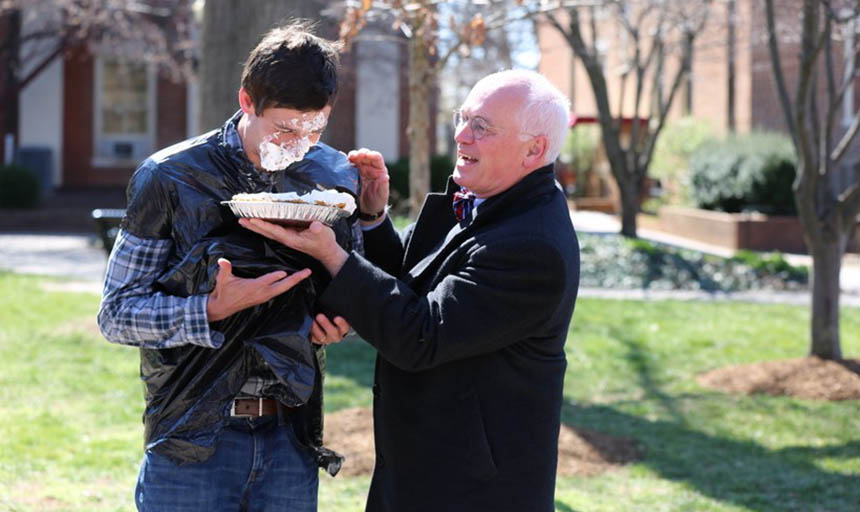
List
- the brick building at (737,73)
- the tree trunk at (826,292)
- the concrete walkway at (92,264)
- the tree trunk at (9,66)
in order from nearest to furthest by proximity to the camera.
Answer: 1. the tree trunk at (826,292)
2. the concrete walkway at (92,264)
3. the brick building at (737,73)
4. the tree trunk at (9,66)

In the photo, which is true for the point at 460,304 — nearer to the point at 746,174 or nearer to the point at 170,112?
the point at 746,174

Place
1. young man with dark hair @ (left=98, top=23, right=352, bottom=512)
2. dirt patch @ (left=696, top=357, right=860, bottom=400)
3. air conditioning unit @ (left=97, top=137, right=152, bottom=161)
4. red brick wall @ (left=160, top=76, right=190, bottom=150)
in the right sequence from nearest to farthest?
young man with dark hair @ (left=98, top=23, right=352, bottom=512)
dirt patch @ (left=696, top=357, right=860, bottom=400)
red brick wall @ (left=160, top=76, right=190, bottom=150)
air conditioning unit @ (left=97, top=137, right=152, bottom=161)

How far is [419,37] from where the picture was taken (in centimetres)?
706

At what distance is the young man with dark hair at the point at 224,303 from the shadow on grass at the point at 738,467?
3660 millimetres

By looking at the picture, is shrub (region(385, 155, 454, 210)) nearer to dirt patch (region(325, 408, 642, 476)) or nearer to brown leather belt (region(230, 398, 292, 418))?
dirt patch (region(325, 408, 642, 476))

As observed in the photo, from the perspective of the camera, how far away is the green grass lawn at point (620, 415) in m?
5.87

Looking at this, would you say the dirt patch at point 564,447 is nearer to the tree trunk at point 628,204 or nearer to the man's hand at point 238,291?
the man's hand at point 238,291

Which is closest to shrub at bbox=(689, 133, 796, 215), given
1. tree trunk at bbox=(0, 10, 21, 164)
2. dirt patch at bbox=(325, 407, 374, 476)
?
tree trunk at bbox=(0, 10, 21, 164)

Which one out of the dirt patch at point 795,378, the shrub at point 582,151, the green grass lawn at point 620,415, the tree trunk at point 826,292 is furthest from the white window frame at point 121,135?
the tree trunk at point 826,292

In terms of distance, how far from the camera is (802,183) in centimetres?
861

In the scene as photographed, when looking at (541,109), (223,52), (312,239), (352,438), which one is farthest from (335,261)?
(223,52)

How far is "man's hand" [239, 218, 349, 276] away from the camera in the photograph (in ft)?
8.66

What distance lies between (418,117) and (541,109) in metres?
5.33

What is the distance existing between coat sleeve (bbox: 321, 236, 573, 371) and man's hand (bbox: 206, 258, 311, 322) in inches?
5.9
